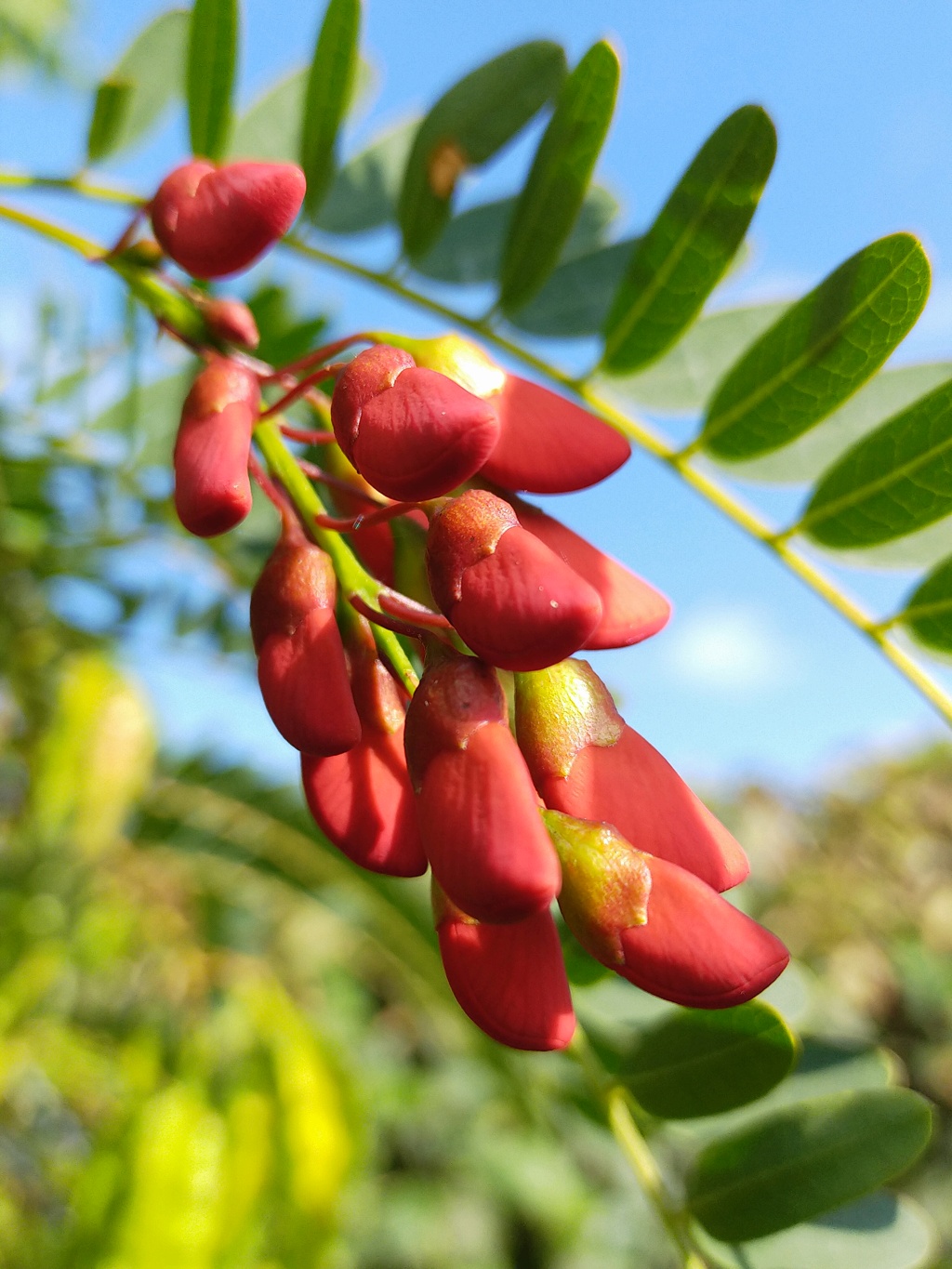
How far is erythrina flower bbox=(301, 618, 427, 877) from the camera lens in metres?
0.49

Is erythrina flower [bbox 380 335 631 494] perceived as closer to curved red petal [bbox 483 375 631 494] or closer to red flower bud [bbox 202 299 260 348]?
curved red petal [bbox 483 375 631 494]

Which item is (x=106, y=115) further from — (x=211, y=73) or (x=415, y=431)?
(x=415, y=431)

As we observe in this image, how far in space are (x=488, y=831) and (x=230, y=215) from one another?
0.31m

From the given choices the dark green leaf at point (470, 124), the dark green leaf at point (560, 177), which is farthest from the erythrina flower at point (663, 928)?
the dark green leaf at point (470, 124)

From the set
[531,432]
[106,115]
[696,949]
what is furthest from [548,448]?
[106,115]

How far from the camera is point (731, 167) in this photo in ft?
2.03

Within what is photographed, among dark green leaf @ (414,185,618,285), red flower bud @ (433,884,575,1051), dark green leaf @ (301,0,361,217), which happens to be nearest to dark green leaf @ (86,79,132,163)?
dark green leaf @ (301,0,361,217)

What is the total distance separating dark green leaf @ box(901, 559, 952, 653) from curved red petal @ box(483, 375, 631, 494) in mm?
302

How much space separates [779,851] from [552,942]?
11.8ft

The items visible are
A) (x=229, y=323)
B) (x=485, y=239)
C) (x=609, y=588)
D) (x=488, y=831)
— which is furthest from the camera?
(x=485, y=239)

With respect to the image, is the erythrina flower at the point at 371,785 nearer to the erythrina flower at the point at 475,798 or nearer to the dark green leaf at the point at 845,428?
the erythrina flower at the point at 475,798

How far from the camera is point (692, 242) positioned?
0.69 meters

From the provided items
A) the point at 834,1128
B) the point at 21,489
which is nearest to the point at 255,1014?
the point at 21,489

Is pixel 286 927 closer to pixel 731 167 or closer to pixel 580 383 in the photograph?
pixel 580 383
